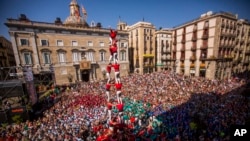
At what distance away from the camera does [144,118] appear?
48.3ft

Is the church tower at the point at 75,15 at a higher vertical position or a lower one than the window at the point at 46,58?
higher

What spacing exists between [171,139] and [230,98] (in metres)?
12.8

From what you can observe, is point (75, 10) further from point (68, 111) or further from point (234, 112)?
point (234, 112)

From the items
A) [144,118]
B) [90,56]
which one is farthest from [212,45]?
[90,56]

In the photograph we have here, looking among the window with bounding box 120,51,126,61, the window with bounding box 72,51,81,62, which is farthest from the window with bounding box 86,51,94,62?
the window with bounding box 120,51,126,61

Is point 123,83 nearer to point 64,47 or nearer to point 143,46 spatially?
point 64,47

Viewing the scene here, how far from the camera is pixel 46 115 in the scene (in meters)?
16.1

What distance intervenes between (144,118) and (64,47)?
23.8m

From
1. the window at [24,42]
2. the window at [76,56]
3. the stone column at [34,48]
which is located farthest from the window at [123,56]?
the window at [24,42]

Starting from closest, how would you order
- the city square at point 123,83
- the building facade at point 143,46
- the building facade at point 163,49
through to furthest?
the city square at point 123,83
the building facade at point 143,46
the building facade at point 163,49

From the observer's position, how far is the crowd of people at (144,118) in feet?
38.0

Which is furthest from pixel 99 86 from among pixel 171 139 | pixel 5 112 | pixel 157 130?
pixel 171 139

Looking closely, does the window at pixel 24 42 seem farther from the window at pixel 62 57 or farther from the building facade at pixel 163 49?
the building facade at pixel 163 49

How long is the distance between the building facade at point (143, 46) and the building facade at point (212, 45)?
7.13m
